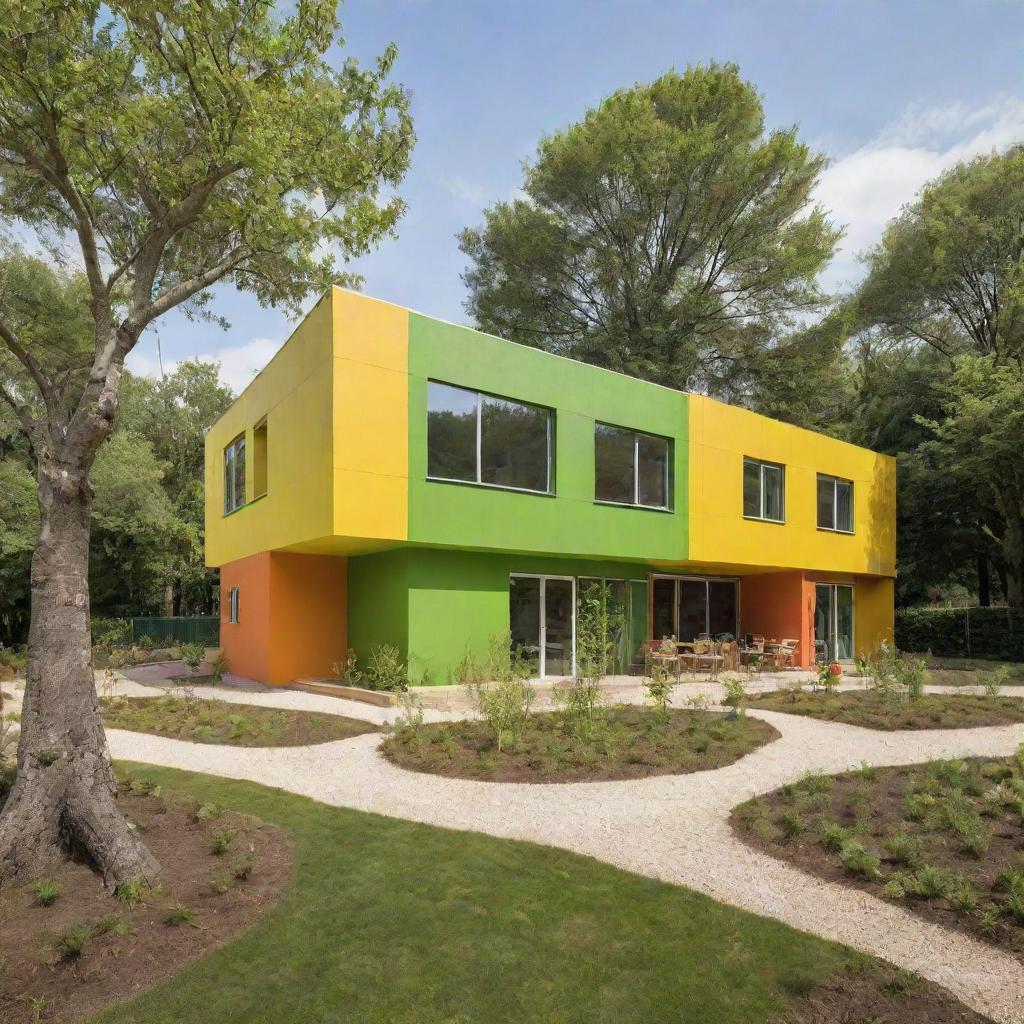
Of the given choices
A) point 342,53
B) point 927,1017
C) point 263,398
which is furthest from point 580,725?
point 263,398

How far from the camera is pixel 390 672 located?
1294 cm

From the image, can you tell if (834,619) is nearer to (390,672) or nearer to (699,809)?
(390,672)

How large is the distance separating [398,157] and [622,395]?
8.91 metres

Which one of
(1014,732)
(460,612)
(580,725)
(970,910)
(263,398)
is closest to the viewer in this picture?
(970,910)

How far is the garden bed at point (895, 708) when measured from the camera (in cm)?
1033

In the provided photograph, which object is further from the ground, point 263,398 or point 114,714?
point 263,398

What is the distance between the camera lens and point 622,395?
1625 centimetres

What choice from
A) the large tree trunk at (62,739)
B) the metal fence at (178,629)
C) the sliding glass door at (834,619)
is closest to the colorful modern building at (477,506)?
the sliding glass door at (834,619)

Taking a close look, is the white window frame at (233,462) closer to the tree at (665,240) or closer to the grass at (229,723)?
the grass at (229,723)

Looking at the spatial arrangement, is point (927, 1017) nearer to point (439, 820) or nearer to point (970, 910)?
point (970, 910)

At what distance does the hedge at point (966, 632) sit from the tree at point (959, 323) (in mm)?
1192

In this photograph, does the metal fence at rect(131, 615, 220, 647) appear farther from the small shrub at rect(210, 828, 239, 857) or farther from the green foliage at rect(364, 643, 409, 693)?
the small shrub at rect(210, 828, 239, 857)

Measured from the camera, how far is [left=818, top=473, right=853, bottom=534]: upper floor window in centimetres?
2111

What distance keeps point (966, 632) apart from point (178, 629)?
27.9 meters
